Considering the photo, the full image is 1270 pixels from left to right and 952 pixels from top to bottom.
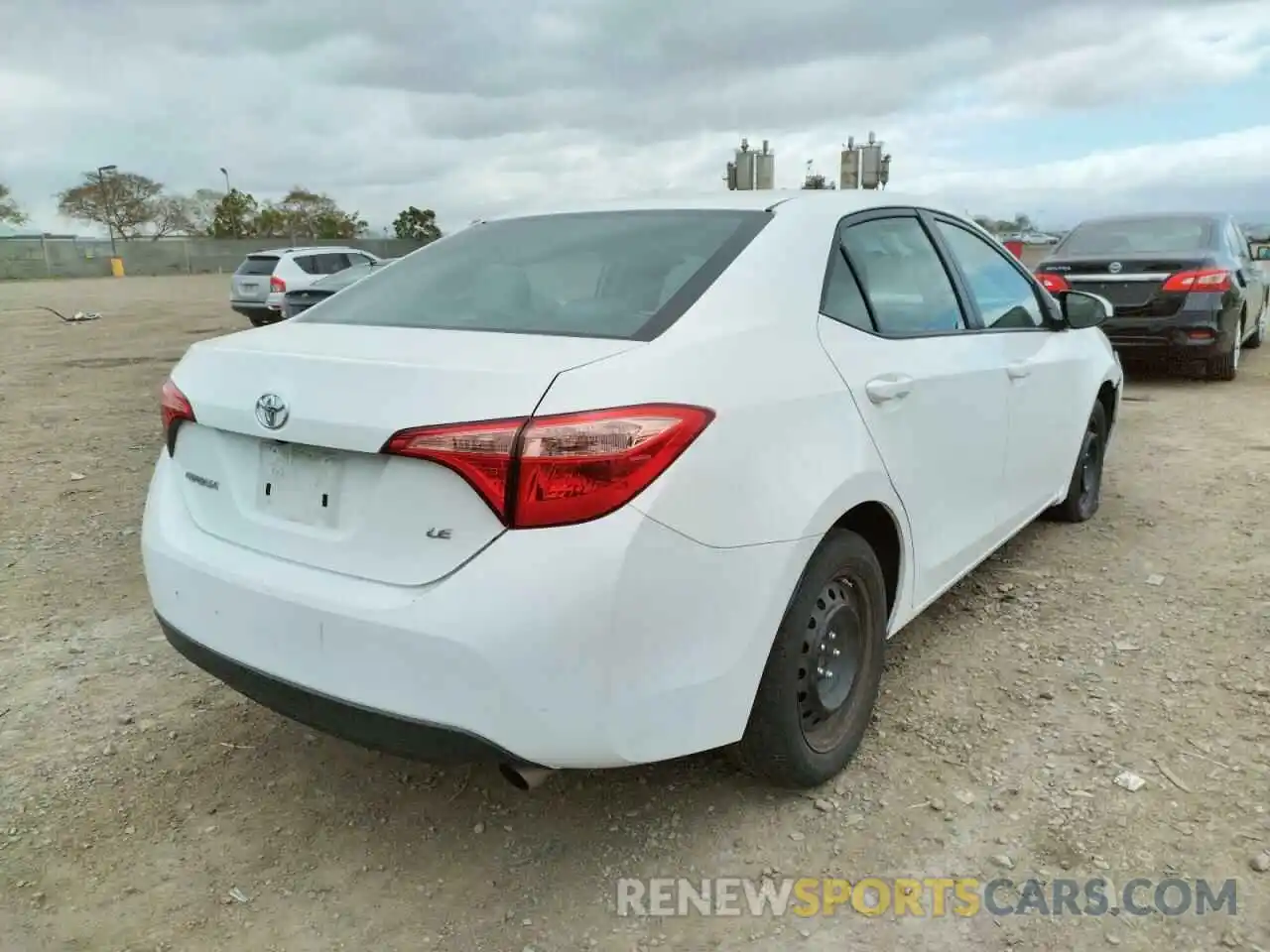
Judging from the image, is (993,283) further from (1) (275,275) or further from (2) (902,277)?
(1) (275,275)

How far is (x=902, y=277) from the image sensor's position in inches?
119

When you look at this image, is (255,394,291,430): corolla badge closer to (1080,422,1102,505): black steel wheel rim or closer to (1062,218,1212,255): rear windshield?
(1080,422,1102,505): black steel wheel rim

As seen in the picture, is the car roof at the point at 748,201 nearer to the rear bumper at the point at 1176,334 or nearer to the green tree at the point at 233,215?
the rear bumper at the point at 1176,334

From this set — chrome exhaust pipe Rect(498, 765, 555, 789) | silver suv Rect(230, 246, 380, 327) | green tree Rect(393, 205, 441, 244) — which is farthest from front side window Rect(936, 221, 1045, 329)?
green tree Rect(393, 205, 441, 244)

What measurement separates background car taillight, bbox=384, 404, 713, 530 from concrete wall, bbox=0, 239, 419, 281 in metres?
47.4

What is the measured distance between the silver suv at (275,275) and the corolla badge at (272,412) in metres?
16.0

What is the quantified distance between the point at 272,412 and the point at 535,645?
Answer: 797mm

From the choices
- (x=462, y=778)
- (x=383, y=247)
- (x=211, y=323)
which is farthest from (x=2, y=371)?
(x=383, y=247)

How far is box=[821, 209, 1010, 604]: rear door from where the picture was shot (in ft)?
8.41

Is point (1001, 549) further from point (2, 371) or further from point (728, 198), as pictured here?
point (2, 371)

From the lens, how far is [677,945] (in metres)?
2.08

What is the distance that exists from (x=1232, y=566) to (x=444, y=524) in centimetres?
367

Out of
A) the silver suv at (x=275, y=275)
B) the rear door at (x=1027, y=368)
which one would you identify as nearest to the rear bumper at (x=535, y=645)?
the rear door at (x=1027, y=368)

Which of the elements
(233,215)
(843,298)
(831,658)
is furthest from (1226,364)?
(233,215)
